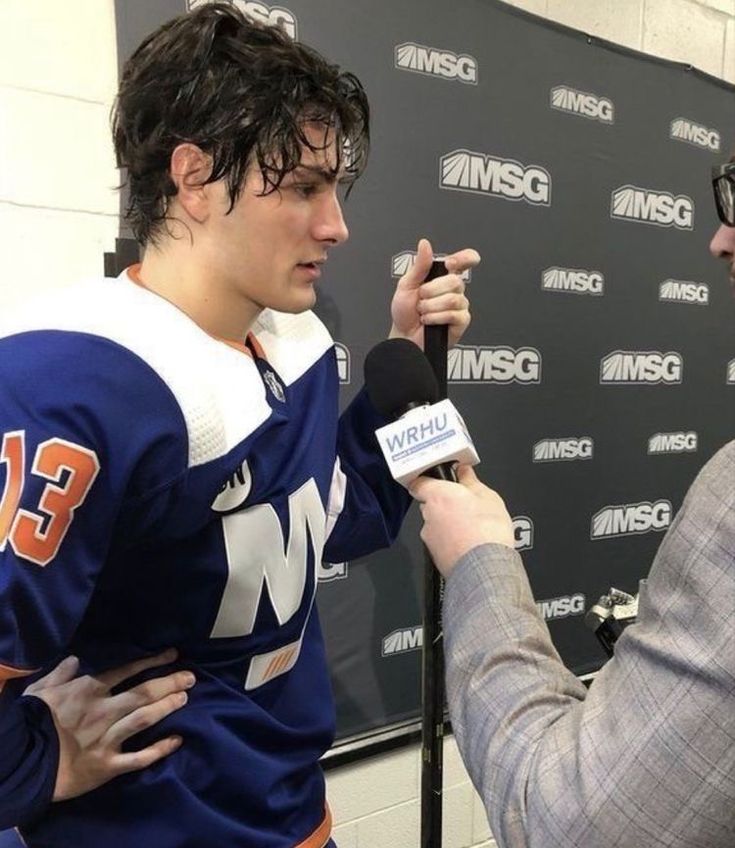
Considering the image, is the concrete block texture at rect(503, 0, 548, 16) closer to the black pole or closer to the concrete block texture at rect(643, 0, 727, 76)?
the concrete block texture at rect(643, 0, 727, 76)

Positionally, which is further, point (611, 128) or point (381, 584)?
point (611, 128)

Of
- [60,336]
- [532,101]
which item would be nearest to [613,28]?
[532,101]

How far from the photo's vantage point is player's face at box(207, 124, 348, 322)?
2.77 ft

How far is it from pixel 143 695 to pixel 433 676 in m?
0.39

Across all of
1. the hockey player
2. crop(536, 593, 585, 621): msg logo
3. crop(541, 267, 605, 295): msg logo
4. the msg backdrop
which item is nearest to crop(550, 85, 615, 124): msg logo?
the msg backdrop

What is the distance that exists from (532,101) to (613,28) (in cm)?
35

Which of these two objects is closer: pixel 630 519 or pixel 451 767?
pixel 451 767

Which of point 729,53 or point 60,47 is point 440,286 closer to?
point 60,47

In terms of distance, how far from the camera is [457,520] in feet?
2.37

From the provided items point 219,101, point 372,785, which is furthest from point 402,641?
point 219,101

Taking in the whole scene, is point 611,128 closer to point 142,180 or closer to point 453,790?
point 142,180

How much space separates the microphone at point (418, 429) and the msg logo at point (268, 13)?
68 centimetres

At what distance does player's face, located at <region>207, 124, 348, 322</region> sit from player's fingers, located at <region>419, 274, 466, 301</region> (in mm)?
195

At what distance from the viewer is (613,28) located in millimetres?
1779
